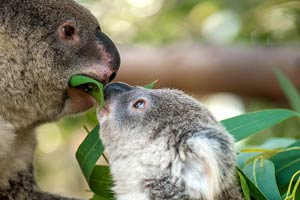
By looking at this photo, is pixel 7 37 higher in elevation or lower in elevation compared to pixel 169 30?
higher

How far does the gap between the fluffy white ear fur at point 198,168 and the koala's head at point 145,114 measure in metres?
0.12

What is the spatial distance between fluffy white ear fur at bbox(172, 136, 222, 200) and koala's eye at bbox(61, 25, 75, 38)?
28.6 inches

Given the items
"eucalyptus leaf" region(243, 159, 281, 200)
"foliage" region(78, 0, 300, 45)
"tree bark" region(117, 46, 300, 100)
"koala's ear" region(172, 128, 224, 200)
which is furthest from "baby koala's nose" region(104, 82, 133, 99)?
"foliage" region(78, 0, 300, 45)

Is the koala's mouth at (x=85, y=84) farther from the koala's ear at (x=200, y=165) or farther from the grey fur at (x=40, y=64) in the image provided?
the koala's ear at (x=200, y=165)

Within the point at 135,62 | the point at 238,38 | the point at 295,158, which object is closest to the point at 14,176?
the point at 295,158

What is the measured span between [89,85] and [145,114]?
11.2 inches

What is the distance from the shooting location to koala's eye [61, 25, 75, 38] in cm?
343

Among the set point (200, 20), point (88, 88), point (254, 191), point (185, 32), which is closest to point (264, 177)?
point (254, 191)

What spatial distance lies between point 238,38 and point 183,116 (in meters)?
4.66

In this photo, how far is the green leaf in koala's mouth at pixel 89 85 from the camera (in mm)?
3291

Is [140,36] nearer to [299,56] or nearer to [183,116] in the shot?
[299,56]

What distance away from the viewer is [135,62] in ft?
21.6

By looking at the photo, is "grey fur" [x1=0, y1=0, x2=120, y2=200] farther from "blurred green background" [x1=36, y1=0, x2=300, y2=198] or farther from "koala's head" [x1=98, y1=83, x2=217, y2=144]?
"blurred green background" [x1=36, y1=0, x2=300, y2=198]

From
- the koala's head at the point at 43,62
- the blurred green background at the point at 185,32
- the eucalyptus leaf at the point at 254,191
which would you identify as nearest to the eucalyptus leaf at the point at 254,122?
the eucalyptus leaf at the point at 254,191
